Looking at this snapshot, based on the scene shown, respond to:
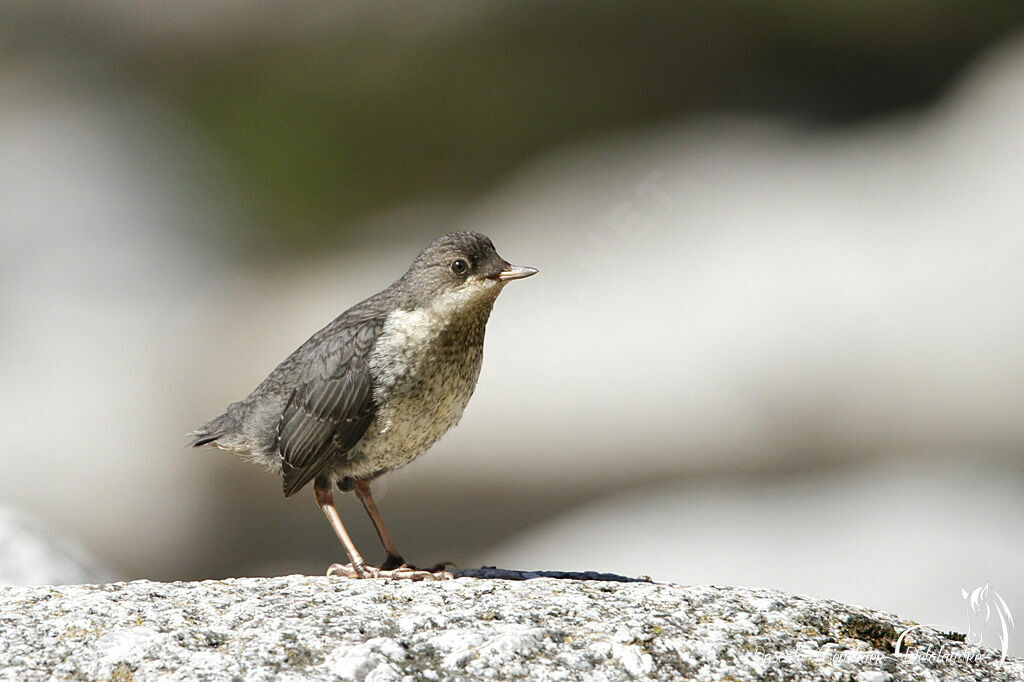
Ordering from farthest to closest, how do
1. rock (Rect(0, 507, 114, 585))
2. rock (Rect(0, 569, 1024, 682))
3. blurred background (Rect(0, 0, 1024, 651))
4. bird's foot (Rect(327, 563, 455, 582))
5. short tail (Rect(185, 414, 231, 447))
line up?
blurred background (Rect(0, 0, 1024, 651)), short tail (Rect(185, 414, 231, 447)), rock (Rect(0, 507, 114, 585)), bird's foot (Rect(327, 563, 455, 582)), rock (Rect(0, 569, 1024, 682))

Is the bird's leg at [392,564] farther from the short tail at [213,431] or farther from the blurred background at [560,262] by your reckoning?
the blurred background at [560,262]

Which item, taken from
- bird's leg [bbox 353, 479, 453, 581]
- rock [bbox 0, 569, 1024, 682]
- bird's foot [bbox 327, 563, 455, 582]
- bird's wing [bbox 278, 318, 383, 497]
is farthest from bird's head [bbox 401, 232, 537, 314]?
rock [bbox 0, 569, 1024, 682]

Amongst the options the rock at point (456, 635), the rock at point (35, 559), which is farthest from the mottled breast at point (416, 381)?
the rock at point (35, 559)

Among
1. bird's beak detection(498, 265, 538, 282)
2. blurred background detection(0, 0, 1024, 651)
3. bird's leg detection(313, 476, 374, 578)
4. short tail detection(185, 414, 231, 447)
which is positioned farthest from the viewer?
blurred background detection(0, 0, 1024, 651)

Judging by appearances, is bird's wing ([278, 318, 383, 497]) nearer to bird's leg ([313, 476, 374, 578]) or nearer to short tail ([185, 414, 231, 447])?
bird's leg ([313, 476, 374, 578])

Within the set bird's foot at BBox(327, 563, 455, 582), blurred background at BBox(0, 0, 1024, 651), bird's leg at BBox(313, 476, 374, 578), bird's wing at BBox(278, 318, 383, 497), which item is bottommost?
bird's foot at BBox(327, 563, 455, 582)
